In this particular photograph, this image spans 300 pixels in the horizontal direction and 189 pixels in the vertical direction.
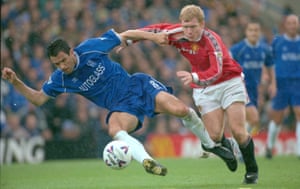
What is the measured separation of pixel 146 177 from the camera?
1085 centimetres

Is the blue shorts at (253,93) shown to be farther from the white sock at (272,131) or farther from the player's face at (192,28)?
the player's face at (192,28)

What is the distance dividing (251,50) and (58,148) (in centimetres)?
527

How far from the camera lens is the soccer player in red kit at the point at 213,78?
9.02 metres

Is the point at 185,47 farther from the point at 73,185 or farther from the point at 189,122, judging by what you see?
the point at 73,185

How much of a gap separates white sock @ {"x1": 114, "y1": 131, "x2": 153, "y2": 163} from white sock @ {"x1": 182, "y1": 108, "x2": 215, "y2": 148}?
957mm

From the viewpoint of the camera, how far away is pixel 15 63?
16.4m

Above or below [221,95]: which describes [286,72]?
below

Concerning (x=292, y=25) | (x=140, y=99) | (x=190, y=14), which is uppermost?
(x=190, y=14)

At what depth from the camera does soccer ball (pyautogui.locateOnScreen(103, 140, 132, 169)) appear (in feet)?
27.1

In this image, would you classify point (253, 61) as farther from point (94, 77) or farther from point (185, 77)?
Result: point (185, 77)

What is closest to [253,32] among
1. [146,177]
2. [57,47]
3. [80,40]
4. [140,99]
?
[146,177]

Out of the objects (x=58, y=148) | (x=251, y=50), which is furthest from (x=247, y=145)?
(x=58, y=148)

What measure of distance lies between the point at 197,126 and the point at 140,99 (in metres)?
0.80

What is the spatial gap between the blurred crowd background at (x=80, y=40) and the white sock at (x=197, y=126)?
20.4ft
